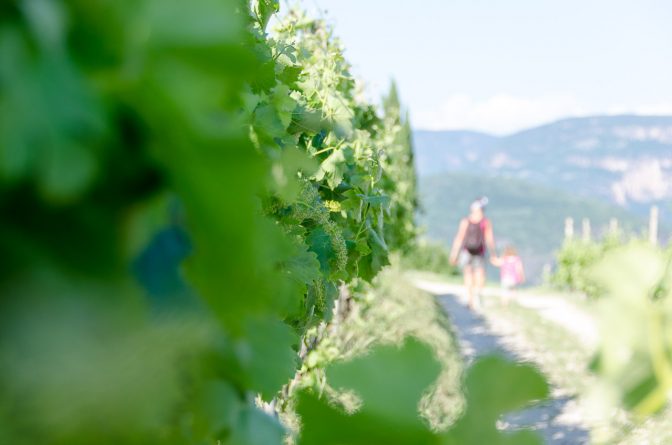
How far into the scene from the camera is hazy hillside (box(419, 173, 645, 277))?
97.9 metres

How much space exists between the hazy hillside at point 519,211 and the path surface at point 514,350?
7977 cm

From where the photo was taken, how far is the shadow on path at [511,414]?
20.1ft

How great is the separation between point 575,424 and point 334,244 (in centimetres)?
560

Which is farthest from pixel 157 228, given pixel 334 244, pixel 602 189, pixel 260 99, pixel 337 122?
pixel 602 189

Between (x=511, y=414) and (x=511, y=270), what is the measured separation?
680 cm

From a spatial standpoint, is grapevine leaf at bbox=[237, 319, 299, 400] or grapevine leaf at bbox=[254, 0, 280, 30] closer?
grapevine leaf at bbox=[237, 319, 299, 400]

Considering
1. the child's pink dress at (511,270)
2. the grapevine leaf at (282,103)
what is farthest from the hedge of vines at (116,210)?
the child's pink dress at (511,270)

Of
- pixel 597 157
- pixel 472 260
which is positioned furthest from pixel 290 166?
pixel 597 157

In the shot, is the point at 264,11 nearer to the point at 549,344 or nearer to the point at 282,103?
the point at 282,103

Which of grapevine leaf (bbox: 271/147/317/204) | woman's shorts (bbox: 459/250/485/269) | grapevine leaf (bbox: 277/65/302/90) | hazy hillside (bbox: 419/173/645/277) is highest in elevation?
grapevine leaf (bbox: 277/65/302/90)

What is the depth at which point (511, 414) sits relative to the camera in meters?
6.56

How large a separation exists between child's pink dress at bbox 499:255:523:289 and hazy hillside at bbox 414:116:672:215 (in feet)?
395

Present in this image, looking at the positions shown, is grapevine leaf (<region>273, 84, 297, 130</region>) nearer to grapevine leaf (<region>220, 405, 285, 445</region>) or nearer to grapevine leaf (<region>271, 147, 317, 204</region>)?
grapevine leaf (<region>271, 147, 317, 204</region>)

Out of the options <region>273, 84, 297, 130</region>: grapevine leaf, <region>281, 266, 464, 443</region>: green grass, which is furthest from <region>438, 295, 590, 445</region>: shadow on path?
<region>273, 84, 297, 130</region>: grapevine leaf
